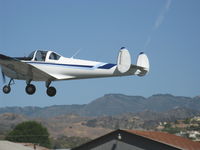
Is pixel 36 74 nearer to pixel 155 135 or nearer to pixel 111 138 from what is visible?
pixel 111 138

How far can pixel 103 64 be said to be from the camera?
29.0 metres

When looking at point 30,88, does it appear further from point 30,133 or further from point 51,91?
point 30,133

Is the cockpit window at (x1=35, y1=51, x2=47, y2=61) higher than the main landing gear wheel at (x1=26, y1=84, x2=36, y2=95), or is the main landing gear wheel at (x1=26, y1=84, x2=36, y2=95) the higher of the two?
the cockpit window at (x1=35, y1=51, x2=47, y2=61)

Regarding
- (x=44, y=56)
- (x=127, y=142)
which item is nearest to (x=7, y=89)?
(x=44, y=56)

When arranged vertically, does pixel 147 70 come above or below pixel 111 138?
above

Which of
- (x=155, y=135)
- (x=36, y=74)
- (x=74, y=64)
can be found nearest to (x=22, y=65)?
(x=36, y=74)

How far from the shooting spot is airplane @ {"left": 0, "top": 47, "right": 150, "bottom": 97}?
2898 centimetres

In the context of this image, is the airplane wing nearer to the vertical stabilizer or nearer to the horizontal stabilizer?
the horizontal stabilizer

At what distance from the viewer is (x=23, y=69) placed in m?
29.7

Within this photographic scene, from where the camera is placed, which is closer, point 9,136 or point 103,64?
point 103,64

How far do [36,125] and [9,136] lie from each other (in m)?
13.6

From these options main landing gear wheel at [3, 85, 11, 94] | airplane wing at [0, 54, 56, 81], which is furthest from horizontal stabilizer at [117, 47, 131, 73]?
main landing gear wheel at [3, 85, 11, 94]

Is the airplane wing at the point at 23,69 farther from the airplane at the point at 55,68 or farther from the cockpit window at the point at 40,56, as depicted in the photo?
the cockpit window at the point at 40,56

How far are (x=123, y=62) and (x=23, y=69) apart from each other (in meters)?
5.67
